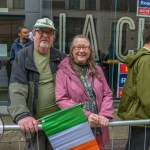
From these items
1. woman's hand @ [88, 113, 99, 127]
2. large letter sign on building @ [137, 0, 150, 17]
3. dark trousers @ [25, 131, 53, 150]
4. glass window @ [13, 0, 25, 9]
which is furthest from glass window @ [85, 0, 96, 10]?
woman's hand @ [88, 113, 99, 127]

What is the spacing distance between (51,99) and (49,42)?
1.56ft

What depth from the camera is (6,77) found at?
726 cm

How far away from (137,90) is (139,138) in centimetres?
50

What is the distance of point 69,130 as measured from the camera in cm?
273

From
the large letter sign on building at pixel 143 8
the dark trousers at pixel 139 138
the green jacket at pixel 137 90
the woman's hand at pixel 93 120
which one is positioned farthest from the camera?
the large letter sign on building at pixel 143 8

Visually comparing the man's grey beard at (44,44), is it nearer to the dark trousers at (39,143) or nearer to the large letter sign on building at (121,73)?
the dark trousers at (39,143)

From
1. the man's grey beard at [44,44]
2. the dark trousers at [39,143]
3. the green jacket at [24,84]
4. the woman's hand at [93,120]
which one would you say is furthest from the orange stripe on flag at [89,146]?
the man's grey beard at [44,44]

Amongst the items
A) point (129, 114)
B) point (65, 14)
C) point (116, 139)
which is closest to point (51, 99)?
point (129, 114)

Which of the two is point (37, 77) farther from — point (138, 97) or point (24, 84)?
point (138, 97)

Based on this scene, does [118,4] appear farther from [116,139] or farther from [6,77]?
[116,139]

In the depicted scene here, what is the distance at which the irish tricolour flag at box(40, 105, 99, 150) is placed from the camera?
2682 millimetres

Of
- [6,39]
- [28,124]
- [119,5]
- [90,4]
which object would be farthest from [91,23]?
[28,124]

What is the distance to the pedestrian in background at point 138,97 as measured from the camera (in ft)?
10.4

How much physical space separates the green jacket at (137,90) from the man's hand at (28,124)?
104cm
